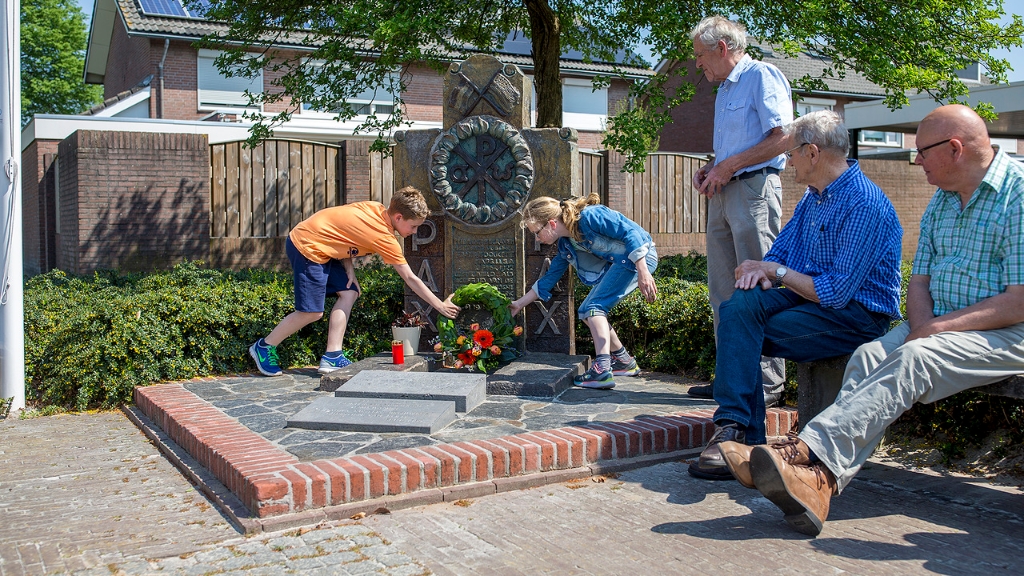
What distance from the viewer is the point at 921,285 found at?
13.0ft

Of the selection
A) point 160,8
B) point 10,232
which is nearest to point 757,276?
point 10,232

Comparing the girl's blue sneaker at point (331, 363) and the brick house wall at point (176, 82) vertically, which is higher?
the brick house wall at point (176, 82)

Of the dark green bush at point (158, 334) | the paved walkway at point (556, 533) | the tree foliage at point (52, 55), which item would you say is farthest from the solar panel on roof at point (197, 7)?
the tree foliage at point (52, 55)

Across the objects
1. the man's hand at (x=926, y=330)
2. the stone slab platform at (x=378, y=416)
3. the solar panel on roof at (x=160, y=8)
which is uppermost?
the solar panel on roof at (x=160, y=8)

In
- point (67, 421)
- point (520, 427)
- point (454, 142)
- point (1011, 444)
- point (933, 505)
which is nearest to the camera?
point (933, 505)

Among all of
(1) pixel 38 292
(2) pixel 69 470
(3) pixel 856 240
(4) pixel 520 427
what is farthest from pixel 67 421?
(3) pixel 856 240

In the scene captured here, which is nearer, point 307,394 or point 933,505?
point 933,505

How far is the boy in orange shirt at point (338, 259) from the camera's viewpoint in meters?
6.46

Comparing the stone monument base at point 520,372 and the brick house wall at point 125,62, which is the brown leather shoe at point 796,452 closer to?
the stone monument base at point 520,372

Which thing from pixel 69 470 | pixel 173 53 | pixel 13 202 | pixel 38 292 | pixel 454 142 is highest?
pixel 173 53

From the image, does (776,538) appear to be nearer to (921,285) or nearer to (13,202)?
(921,285)

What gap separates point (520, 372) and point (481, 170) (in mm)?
1647

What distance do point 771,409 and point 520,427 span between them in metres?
1.50

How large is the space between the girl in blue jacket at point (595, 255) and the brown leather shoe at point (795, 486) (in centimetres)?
261
